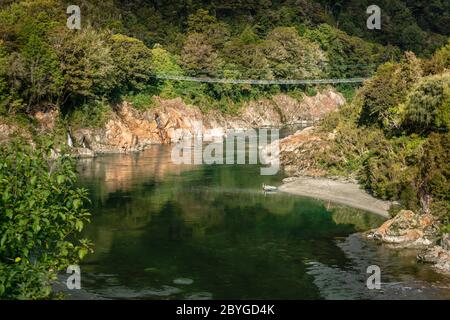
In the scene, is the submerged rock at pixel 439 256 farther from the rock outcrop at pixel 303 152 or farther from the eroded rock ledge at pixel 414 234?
the rock outcrop at pixel 303 152

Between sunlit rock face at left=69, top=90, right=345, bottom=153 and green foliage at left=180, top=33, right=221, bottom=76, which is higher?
green foliage at left=180, top=33, right=221, bottom=76

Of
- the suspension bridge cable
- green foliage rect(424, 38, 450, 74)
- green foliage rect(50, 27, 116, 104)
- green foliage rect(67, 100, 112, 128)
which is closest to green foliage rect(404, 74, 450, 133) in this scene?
green foliage rect(424, 38, 450, 74)

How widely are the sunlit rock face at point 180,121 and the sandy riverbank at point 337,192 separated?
29690 millimetres

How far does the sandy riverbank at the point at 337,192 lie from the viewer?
49.2 metres

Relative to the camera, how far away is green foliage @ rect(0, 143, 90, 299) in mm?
16391

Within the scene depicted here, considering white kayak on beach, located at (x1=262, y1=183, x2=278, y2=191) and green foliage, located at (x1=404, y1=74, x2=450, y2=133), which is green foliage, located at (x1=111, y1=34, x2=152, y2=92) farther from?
green foliage, located at (x1=404, y1=74, x2=450, y2=133)

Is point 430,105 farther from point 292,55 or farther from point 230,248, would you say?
point 292,55

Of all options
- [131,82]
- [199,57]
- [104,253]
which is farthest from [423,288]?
[199,57]

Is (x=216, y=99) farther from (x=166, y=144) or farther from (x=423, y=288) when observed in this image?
(x=423, y=288)

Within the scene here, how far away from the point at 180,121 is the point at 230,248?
57.2 m

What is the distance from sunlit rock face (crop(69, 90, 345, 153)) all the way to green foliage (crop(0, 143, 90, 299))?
199ft
